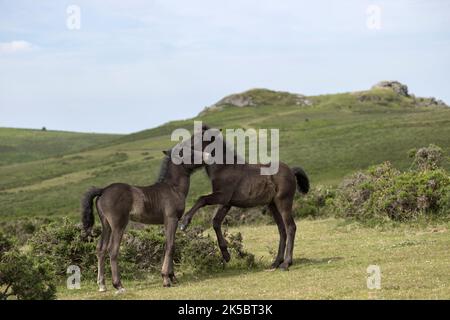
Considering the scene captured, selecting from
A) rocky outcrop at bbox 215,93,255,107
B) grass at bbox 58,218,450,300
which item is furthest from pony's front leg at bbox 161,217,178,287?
rocky outcrop at bbox 215,93,255,107

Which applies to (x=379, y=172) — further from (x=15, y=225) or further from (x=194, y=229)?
(x=15, y=225)

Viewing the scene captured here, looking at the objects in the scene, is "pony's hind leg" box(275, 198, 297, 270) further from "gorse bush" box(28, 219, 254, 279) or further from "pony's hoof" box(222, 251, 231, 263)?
"pony's hoof" box(222, 251, 231, 263)

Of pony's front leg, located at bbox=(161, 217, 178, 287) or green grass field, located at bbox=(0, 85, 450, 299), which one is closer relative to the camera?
green grass field, located at bbox=(0, 85, 450, 299)

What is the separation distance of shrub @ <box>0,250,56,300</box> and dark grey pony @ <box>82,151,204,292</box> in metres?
1.14

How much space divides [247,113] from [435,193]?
121 m

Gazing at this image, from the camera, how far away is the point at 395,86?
17338 cm

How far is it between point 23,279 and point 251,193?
4.94 metres

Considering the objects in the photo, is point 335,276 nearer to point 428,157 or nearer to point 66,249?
point 66,249

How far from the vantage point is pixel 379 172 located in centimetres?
2645

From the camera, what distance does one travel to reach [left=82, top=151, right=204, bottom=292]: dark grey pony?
1209 centimetres

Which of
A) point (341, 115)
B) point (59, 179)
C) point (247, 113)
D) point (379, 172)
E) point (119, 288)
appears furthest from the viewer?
point (247, 113)

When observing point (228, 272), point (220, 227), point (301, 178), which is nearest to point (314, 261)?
point (301, 178)
